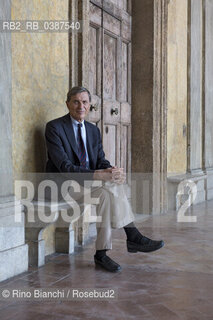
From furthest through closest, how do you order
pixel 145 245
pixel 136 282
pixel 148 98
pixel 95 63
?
pixel 148 98, pixel 95 63, pixel 145 245, pixel 136 282

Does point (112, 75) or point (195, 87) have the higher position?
point (195, 87)

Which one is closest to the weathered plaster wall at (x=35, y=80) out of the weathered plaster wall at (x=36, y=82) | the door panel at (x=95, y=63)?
the weathered plaster wall at (x=36, y=82)

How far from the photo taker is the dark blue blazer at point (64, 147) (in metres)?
3.76

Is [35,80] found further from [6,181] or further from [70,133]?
[6,181]

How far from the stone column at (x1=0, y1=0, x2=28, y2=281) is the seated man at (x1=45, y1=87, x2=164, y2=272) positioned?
1.58ft

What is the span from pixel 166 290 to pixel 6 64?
2.00 m

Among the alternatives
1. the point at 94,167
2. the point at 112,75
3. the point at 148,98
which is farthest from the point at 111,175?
the point at 148,98

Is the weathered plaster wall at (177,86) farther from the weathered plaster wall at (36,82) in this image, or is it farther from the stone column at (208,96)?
the weathered plaster wall at (36,82)

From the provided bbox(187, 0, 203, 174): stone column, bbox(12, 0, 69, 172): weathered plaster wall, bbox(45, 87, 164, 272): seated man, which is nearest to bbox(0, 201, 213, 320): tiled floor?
bbox(45, 87, 164, 272): seated man

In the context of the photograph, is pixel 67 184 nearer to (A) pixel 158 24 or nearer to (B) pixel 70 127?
(B) pixel 70 127

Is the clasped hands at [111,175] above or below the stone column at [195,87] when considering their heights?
below

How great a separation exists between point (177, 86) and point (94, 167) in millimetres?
3401

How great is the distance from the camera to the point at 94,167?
4.18 meters

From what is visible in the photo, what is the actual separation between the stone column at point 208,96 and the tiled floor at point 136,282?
3.57 m
